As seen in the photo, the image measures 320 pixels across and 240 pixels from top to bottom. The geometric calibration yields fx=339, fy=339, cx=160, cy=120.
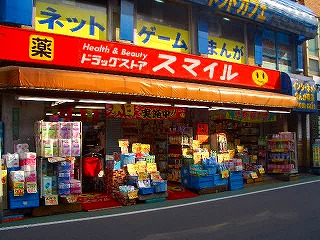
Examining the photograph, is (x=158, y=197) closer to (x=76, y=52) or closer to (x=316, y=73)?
(x=76, y=52)

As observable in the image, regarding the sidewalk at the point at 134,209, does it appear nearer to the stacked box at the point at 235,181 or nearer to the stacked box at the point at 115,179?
the stacked box at the point at 235,181

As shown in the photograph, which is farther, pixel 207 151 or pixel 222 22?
pixel 222 22

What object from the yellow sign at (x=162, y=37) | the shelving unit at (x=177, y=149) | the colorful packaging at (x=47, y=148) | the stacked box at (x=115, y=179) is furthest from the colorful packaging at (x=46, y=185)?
the yellow sign at (x=162, y=37)

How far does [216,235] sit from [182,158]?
6.20m

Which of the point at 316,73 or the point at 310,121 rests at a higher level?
the point at 316,73

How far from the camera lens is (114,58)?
11.1 meters

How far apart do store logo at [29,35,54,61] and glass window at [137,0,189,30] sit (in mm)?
4485

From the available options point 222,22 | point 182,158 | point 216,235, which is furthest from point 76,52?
point 222,22

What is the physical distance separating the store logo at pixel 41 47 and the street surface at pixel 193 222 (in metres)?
4.44

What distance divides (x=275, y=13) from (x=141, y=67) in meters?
8.45

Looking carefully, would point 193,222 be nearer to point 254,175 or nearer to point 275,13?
point 254,175

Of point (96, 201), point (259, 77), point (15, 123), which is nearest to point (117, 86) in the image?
point (15, 123)

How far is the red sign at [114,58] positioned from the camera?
9242mm

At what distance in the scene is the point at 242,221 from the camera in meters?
7.88
